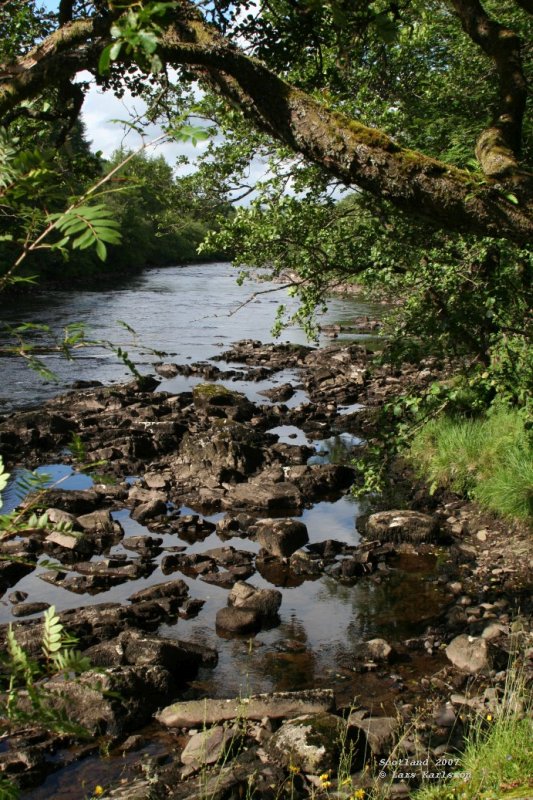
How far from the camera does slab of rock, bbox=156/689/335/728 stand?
6477mm

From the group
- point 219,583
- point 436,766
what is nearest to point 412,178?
point 436,766

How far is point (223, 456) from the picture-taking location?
13.8 metres

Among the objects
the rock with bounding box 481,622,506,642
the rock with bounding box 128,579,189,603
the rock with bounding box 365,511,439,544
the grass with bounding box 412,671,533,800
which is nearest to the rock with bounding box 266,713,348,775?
the grass with bounding box 412,671,533,800

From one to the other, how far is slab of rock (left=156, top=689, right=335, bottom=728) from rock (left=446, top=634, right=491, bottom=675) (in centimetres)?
142

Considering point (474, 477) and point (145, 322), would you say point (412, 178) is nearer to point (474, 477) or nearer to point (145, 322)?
point (474, 477)

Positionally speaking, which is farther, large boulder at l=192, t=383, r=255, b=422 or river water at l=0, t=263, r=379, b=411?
river water at l=0, t=263, r=379, b=411

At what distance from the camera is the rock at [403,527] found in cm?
1052

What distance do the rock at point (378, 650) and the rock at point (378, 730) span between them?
3.91 ft

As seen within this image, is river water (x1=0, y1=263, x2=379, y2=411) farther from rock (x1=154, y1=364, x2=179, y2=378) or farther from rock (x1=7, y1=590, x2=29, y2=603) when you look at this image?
rock (x1=7, y1=590, x2=29, y2=603)

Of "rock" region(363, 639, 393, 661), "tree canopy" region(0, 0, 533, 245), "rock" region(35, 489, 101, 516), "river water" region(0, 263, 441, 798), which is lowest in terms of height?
"river water" region(0, 263, 441, 798)

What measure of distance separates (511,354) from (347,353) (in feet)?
48.4

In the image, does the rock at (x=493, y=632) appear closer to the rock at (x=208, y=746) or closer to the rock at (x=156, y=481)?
the rock at (x=208, y=746)

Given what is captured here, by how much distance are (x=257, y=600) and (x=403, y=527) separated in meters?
2.84

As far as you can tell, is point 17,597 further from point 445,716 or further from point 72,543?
point 445,716
